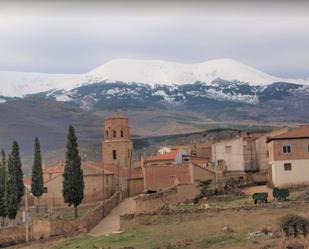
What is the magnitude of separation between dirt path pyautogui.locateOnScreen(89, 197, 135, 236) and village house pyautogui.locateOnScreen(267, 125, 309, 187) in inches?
306

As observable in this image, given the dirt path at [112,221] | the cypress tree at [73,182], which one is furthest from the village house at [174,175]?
the cypress tree at [73,182]

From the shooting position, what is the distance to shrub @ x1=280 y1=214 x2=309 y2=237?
24578 millimetres

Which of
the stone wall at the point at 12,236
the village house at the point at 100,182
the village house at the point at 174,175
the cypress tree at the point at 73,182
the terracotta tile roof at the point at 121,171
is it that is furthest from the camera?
the terracotta tile roof at the point at 121,171

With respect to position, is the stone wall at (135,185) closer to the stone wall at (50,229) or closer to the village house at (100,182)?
the village house at (100,182)

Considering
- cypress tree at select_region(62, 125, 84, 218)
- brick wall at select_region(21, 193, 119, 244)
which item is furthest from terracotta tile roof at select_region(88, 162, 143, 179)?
brick wall at select_region(21, 193, 119, 244)

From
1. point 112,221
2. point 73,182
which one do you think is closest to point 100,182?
point 73,182

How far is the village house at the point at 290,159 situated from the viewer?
1567 inches

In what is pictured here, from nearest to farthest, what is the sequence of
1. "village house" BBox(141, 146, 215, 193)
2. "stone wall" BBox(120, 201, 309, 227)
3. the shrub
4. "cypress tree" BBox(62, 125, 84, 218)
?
the shrub, "stone wall" BBox(120, 201, 309, 227), "cypress tree" BBox(62, 125, 84, 218), "village house" BBox(141, 146, 215, 193)

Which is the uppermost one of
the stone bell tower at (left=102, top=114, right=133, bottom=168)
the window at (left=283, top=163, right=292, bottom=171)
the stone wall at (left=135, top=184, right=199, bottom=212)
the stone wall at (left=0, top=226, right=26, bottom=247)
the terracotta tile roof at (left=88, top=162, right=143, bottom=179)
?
the stone bell tower at (left=102, top=114, right=133, bottom=168)

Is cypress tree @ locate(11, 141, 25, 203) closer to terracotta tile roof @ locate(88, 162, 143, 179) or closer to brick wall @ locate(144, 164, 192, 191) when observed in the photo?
brick wall @ locate(144, 164, 192, 191)

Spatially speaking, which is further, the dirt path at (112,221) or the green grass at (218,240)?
the dirt path at (112,221)

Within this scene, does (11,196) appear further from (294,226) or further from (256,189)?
(294,226)

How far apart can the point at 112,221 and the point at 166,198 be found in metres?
3.10

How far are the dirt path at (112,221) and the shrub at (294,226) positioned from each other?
10774 mm
